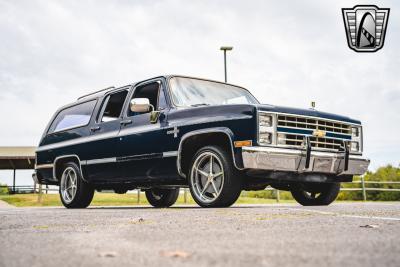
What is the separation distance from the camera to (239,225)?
436 cm

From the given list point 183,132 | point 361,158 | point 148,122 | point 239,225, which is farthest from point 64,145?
point 239,225

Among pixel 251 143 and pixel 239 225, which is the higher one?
pixel 251 143

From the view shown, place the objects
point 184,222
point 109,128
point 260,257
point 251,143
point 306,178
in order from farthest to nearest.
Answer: point 109,128 < point 306,178 < point 251,143 < point 184,222 < point 260,257

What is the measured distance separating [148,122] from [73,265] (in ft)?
18.6

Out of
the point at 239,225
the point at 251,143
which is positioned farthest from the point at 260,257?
the point at 251,143

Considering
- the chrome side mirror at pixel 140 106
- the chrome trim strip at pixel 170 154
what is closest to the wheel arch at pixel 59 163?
the chrome side mirror at pixel 140 106

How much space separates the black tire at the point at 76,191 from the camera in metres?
9.58

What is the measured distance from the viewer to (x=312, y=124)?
291 inches

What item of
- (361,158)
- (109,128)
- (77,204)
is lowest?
(77,204)

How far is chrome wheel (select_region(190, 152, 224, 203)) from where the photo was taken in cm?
709

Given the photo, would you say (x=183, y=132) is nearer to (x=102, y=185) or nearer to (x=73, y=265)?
(x=102, y=185)

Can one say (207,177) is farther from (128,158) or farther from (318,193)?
(318,193)

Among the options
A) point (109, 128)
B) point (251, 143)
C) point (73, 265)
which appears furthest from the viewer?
point (109, 128)

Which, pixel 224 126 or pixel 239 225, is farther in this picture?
pixel 224 126
